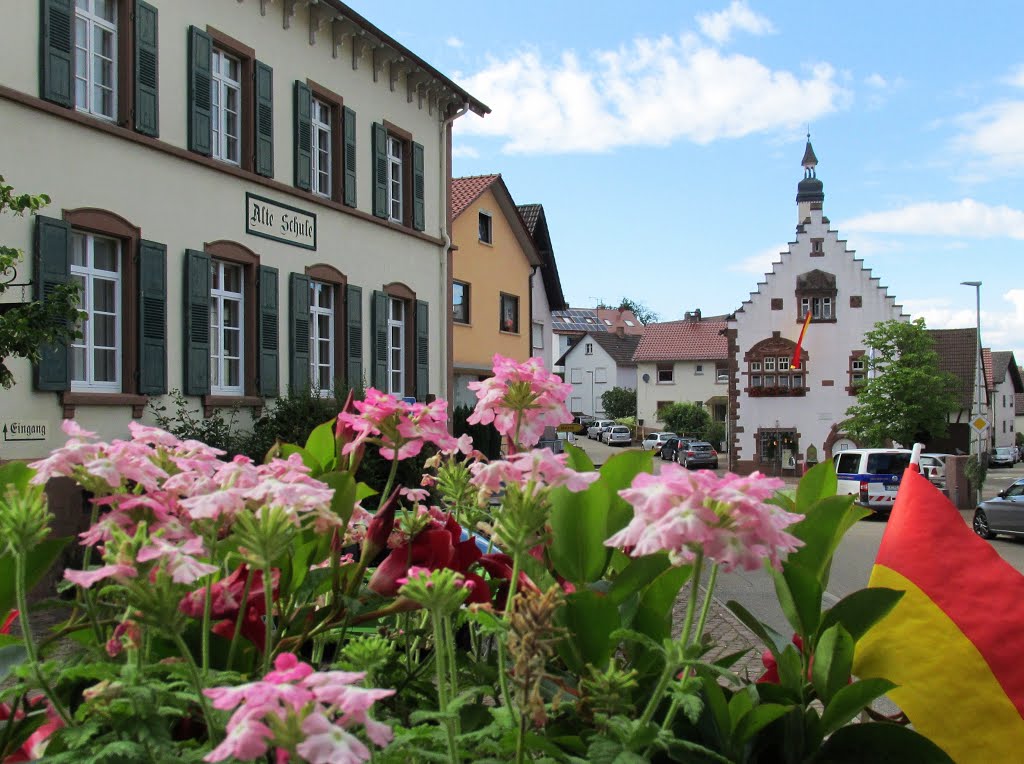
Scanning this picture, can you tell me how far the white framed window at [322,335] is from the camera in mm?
15547

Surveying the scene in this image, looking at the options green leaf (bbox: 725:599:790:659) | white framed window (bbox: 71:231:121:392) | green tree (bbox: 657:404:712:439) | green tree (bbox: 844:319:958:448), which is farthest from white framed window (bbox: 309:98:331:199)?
green tree (bbox: 657:404:712:439)

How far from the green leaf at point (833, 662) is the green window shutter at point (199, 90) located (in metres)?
12.9

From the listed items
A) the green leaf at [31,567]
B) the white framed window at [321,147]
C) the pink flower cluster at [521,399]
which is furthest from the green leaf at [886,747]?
the white framed window at [321,147]

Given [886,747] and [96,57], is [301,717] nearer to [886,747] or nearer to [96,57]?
[886,747]

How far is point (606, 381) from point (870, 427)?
41.6 m

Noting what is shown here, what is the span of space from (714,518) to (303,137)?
1508cm

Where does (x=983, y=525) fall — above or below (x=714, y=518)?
below

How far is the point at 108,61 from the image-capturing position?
11656 millimetres

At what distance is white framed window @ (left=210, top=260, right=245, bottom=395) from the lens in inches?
534

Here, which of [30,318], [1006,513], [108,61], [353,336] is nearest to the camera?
[30,318]

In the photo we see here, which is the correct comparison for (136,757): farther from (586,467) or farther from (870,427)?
(870,427)

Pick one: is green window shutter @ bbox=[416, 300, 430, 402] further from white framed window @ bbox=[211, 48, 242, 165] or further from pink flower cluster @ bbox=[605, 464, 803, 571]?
pink flower cluster @ bbox=[605, 464, 803, 571]

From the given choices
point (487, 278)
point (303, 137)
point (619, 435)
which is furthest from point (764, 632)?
point (619, 435)

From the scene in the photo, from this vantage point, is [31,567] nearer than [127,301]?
Yes
